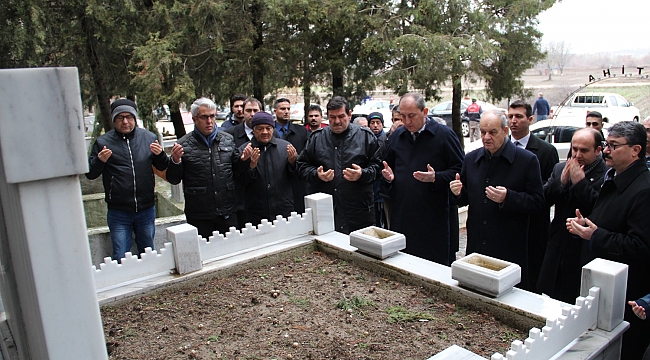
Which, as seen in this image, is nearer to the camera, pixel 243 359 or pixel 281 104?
pixel 243 359

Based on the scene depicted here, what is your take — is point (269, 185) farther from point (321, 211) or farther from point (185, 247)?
point (185, 247)

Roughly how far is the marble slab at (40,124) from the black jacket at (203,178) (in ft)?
10.4

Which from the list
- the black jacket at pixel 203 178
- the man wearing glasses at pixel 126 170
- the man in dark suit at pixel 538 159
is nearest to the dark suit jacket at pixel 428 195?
the man in dark suit at pixel 538 159

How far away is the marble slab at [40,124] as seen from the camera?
130 cm

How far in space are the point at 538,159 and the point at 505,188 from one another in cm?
73

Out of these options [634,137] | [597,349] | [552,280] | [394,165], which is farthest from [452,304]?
[394,165]

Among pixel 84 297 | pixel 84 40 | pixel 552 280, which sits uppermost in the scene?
pixel 84 40

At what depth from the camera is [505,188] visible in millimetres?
3549

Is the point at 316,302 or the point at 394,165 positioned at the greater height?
the point at 394,165

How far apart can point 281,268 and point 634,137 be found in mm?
2499

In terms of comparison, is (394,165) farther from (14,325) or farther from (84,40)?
(84,40)

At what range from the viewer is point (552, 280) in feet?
12.1

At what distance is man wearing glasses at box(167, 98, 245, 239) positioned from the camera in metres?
4.55

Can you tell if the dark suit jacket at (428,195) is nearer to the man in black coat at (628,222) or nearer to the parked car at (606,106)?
the man in black coat at (628,222)
